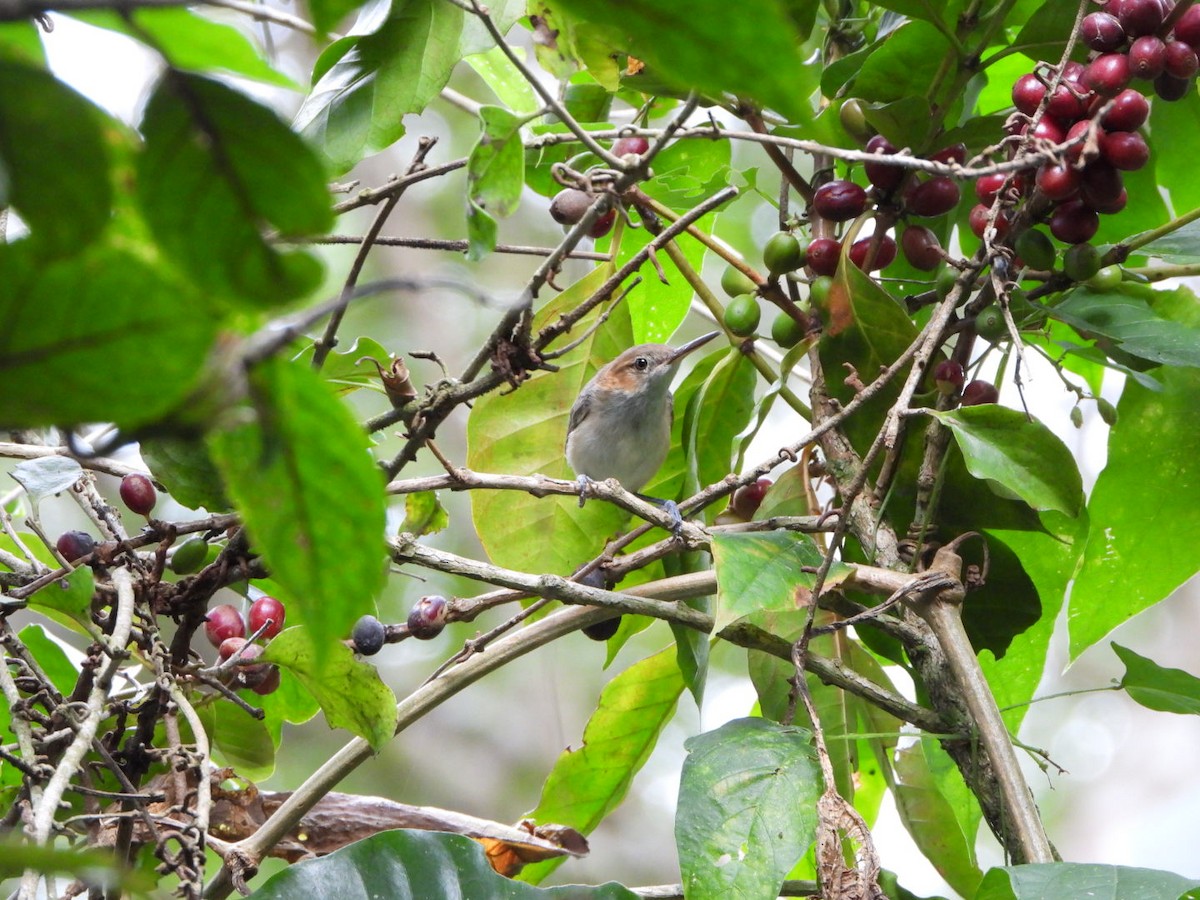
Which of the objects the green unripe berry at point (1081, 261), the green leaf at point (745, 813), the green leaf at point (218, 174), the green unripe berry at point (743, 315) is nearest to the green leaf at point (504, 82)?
the green unripe berry at point (743, 315)

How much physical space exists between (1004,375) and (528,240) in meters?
5.13

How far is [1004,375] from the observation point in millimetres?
1792

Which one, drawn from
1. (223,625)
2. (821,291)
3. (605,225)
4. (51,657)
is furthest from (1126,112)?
(51,657)

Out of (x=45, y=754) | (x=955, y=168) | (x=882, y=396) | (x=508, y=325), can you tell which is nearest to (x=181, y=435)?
(x=508, y=325)

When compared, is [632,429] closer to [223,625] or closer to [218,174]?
[223,625]

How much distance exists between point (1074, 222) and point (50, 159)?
138 centimetres

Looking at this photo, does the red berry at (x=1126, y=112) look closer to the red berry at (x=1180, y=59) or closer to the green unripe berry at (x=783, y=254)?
the red berry at (x=1180, y=59)

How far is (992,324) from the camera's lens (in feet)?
4.89

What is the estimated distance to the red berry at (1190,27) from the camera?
4.64 feet

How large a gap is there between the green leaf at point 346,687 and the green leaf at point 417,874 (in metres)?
0.13

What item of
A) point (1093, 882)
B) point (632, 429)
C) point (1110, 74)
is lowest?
point (1093, 882)

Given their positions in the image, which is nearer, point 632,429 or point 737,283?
point 737,283

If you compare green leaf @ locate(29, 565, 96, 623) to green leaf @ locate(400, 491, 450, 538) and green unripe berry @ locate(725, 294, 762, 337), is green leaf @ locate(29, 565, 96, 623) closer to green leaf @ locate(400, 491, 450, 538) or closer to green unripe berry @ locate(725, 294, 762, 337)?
green leaf @ locate(400, 491, 450, 538)

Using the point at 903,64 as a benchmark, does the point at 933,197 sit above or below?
below
